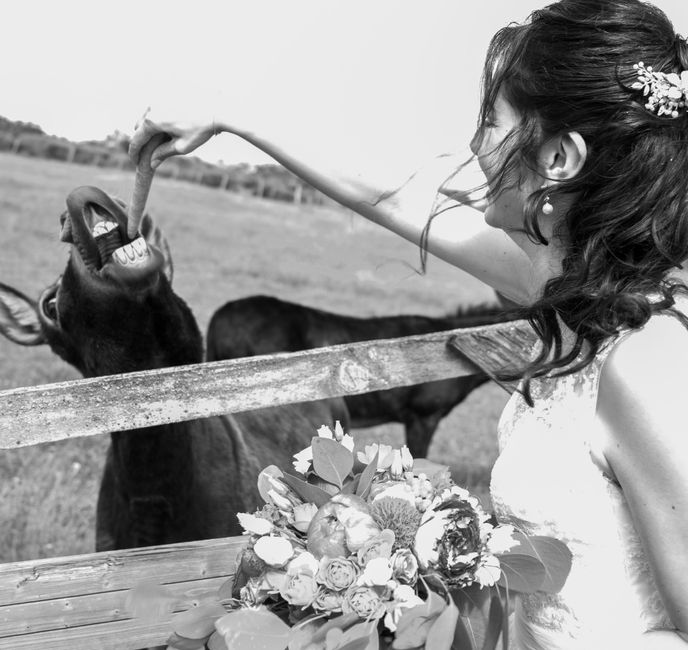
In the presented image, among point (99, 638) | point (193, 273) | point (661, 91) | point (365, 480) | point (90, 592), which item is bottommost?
point (99, 638)

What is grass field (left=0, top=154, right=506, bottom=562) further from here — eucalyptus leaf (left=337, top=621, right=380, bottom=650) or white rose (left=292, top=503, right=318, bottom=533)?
eucalyptus leaf (left=337, top=621, right=380, bottom=650)

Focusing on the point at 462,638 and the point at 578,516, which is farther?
the point at 578,516

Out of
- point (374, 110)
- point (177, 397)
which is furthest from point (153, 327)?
point (374, 110)

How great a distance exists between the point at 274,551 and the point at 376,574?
0.44ft

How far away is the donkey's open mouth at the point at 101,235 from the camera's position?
2.28m

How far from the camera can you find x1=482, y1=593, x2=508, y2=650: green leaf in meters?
1.02

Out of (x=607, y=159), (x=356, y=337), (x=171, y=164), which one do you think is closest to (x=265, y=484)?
(x=607, y=159)

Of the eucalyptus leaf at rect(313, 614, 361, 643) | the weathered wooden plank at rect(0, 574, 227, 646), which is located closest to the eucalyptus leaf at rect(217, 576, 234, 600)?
Result: the eucalyptus leaf at rect(313, 614, 361, 643)

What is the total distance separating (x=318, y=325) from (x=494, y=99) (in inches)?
80.8

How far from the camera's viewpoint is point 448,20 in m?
3.28

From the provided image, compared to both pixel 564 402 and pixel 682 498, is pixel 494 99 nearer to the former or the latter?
pixel 564 402

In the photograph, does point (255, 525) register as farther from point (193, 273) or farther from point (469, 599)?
point (193, 273)

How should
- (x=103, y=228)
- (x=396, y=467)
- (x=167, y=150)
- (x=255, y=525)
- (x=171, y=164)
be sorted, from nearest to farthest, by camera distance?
1. (x=255, y=525)
2. (x=396, y=467)
3. (x=167, y=150)
4. (x=103, y=228)
5. (x=171, y=164)

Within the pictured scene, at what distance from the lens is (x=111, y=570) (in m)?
1.99
